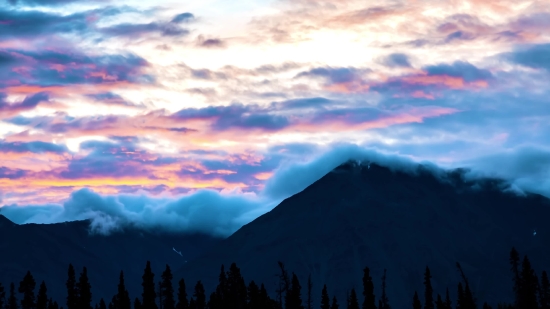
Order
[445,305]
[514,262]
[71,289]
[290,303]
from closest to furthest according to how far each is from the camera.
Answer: [290,303]
[71,289]
[445,305]
[514,262]

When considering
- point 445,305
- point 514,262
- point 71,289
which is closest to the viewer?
point 71,289

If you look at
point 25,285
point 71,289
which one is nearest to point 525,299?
point 71,289

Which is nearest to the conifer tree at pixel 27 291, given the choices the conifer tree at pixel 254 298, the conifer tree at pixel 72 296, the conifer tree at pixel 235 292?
the conifer tree at pixel 72 296

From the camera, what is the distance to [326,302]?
162 meters

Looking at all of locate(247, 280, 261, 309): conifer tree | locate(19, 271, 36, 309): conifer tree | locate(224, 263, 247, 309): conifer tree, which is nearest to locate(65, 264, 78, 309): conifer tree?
locate(19, 271, 36, 309): conifer tree

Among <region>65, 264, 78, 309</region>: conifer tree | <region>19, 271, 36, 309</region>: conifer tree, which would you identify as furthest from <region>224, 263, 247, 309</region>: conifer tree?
<region>19, 271, 36, 309</region>: conifer tree

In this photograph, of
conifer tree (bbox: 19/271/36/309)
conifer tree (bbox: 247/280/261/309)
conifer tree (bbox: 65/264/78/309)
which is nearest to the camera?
conifer tree (bbox: 247/280/261/309)

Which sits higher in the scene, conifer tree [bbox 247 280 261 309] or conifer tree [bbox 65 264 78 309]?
conifer tree [bbox 65 264 78 309]

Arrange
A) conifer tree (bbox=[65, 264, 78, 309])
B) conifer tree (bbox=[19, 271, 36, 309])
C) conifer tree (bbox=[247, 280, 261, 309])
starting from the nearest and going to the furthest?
conifer tree (bbox=[247, 280, 261, 309])
conifer tree (bbox=[65, 264, 78, 309])
conifer tree (bbox=[19, 271, 36, 309])

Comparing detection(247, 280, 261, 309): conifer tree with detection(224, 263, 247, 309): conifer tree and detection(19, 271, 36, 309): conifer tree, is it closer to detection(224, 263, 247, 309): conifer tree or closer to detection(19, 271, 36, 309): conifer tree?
detection(224, 263, 247, 309): conifer tree

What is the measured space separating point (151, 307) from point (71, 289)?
16.3m

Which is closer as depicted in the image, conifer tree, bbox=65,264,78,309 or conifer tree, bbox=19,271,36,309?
conifer tree, bbox=65,264,78,309

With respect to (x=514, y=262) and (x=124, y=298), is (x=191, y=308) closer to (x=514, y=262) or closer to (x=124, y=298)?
(x=124, y=298)

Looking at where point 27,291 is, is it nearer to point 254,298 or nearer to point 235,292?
point 235,292
